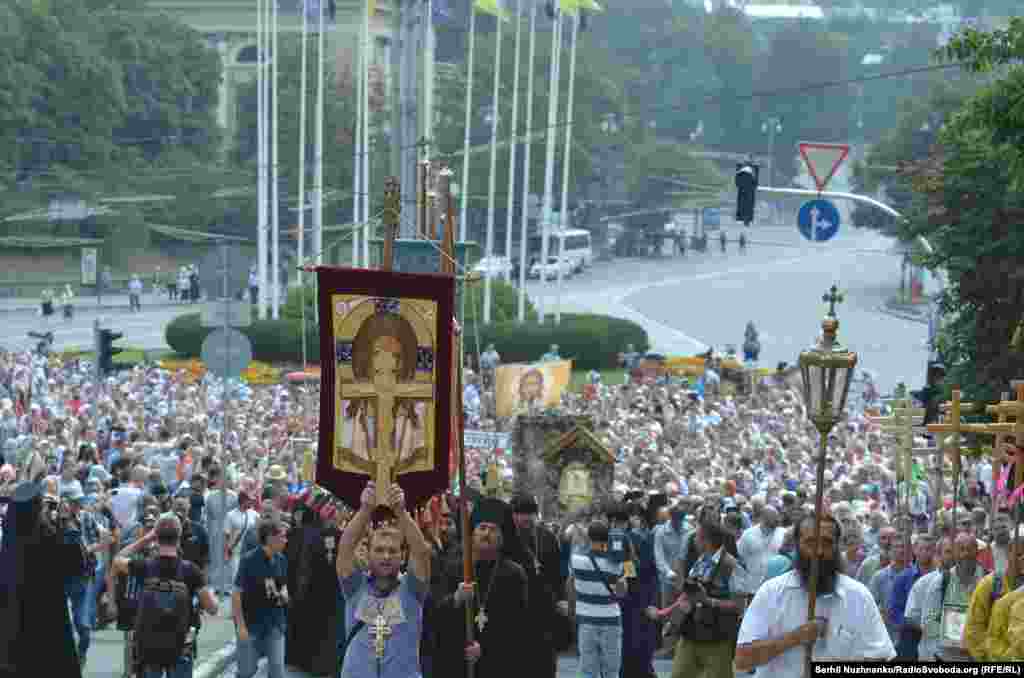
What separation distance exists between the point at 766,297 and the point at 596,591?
7313 centimetres

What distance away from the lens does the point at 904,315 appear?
78.7 meters

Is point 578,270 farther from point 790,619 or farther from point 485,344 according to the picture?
point 790,619

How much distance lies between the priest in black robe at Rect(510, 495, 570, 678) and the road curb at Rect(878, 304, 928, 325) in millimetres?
61434

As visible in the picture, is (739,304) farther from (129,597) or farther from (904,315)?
(129,597)

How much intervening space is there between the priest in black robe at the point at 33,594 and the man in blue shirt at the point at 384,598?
2.19 meters

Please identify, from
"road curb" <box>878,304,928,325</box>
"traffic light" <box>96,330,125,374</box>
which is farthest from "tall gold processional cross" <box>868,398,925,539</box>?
"road curb" <box>878,304,928,325</box>

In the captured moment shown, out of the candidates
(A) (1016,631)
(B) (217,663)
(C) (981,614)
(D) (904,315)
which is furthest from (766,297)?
(A) (1016,631)

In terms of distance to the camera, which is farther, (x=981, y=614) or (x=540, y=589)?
(x=540, y=589)

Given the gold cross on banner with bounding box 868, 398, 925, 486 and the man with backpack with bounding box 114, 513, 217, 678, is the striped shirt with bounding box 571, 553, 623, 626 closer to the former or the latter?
the man with backpack with bounding box 114, 513, 217, 678

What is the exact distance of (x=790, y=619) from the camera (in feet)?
30.2

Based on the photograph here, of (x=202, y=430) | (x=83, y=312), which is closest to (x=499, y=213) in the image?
(x=83, y=312)

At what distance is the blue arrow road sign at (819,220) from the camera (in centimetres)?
2786

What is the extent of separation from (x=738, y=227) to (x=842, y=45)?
3325cm

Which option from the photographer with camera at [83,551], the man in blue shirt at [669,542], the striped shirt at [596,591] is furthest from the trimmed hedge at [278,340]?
the striped shirt at [596,591]
